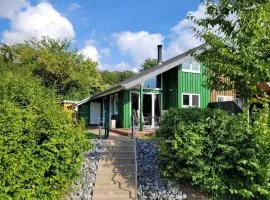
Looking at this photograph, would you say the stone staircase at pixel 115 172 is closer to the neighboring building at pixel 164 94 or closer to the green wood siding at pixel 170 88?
the neighboring building at pixel 164 94

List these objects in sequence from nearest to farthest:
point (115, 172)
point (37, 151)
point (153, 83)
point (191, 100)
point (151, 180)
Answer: point (37, 151) → point (151, 180) → point (115, 172) → point (153, 83) → point (191, 100)

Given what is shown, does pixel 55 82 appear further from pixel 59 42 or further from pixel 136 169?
pixel 136 169

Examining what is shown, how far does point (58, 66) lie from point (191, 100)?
62.0 feet

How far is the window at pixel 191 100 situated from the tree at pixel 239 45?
1276 cm

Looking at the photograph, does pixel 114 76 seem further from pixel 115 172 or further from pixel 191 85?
pixel 115 172

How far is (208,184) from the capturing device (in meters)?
7.98

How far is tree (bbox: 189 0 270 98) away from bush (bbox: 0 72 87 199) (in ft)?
12.8

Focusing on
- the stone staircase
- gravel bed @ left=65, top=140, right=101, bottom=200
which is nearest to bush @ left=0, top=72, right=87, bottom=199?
gravel bed @ left=65, top=140, right=101, bottom=200

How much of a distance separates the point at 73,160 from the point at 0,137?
1.66m

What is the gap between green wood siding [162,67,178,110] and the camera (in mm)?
22281

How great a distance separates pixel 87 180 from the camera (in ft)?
30.7

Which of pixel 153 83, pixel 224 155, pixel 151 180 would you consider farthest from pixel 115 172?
pixel 153 83

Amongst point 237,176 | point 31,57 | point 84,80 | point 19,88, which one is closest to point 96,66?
point 84,80

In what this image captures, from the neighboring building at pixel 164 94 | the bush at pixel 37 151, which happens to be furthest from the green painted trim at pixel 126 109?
the bush at pixel 37 151
